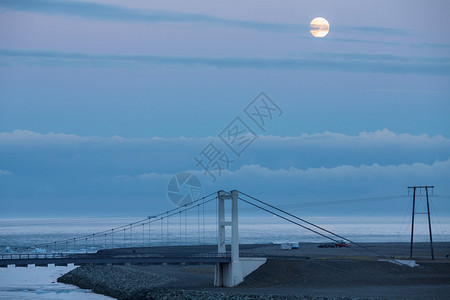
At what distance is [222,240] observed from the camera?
2657 inches

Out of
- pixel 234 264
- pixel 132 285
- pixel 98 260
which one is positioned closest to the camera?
pixel 98 260

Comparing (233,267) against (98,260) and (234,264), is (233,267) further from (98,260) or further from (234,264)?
(98,260)

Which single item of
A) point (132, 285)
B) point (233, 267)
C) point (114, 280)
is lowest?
point (132, 285)

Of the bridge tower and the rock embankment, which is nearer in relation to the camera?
the bridge tower

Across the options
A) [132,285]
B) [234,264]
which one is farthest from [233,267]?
[132,285]

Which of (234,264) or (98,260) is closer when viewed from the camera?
(98,260)

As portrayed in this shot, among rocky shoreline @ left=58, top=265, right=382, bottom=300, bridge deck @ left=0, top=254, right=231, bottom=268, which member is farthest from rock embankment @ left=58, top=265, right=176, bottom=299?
bridge deck @ left=0, top=254, right=231, bottom=268

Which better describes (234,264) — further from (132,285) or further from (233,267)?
(132,285)

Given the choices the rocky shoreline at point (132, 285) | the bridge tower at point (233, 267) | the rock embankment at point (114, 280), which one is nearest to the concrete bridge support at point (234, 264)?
the bridge tower at point (233, 267)

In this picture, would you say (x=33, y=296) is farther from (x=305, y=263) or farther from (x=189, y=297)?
(x=305, y=263)

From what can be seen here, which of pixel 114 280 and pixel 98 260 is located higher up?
pixel 98 260

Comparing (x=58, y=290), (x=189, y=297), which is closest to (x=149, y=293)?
(x=189, y=297)

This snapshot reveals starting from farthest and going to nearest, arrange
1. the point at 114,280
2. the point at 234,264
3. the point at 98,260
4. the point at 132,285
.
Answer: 1. the point at 114,280
2. the point at 132,285
3. the point at 234,264
4. the point at 98,260

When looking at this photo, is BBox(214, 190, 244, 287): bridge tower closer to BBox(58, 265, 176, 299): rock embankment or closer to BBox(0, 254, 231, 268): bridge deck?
BBox(0, 254, 231, 268): bridge deck
